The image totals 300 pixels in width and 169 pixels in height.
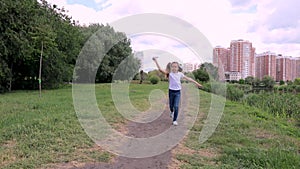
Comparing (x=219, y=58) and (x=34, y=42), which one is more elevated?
(x=34, y=42)

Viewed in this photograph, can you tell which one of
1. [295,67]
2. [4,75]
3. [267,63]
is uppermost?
[267,63]

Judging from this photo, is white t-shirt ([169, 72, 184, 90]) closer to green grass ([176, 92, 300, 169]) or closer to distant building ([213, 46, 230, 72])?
green grass ([176, 92, 300, 169])

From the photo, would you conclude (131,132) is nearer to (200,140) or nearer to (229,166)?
(200,140)

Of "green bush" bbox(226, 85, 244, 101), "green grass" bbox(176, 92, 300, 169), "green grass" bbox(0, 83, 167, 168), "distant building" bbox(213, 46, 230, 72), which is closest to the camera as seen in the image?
"green grass" bbox(0, 83, 167, 168)

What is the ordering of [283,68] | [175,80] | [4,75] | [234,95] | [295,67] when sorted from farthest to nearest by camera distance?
1. [295,67]
2. [283,68]
3. [234,95]
4. [4,75]
5. [175,80]

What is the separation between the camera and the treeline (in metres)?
17.0

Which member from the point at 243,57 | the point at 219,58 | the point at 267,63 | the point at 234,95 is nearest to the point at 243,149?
the point at 219,58

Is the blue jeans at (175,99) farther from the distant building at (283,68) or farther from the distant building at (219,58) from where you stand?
the distant building at (283,68)

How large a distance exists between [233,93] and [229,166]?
18197mm

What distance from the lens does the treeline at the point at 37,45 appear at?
17.0 meters

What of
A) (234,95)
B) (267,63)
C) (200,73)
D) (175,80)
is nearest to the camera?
(175,80)

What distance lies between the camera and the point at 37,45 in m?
18.5

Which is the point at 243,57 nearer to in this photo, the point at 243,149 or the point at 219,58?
the point at 219,58

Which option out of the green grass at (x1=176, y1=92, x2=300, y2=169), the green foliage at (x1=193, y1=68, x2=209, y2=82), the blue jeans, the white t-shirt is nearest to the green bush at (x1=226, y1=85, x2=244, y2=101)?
the green foliage at (x1=193, y1=68, x2=209, y2=82)
